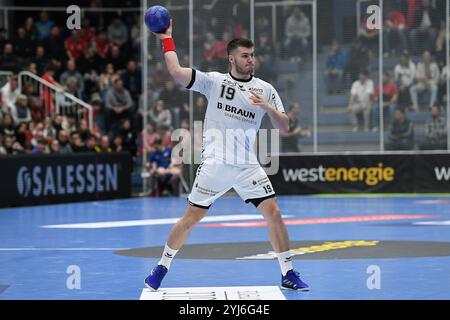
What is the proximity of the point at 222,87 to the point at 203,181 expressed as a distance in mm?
943

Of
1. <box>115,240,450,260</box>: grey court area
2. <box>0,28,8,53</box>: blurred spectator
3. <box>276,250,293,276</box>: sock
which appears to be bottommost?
<box>115,240,450,260</box>: grey court area

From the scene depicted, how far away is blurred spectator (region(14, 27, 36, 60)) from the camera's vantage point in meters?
29.0

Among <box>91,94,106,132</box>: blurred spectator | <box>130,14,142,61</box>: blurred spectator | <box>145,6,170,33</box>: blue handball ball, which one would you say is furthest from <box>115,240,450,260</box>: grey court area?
<box>130,14,142,61</box>: blurred spectator

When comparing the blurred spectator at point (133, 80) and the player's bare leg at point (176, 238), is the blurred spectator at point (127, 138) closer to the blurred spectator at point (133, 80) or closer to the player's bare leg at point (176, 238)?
the blurred spectator at point (133, 80)

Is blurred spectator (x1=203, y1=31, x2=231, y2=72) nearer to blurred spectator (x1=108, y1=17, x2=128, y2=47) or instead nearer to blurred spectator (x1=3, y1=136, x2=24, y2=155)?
blurred spectator (x1=3, y1=136, x2=24, y2=155)

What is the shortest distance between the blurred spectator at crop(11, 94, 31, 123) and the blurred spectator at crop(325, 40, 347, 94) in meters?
7.86

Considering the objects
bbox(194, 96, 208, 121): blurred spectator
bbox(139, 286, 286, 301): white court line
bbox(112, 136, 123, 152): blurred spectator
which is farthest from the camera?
bbox(112, 136, 123, 152): blurred spectator

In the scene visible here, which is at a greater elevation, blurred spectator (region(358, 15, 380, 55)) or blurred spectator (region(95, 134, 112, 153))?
blurred spectator (region(358, 15, 380, 55))

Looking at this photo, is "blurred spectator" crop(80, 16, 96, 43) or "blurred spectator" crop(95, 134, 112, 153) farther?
"blurred spectator" crop(80, 16, 96, 43)

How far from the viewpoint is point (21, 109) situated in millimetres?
25375

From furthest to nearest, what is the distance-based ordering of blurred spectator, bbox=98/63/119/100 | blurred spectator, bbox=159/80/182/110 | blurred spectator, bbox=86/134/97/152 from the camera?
blurred spectator, bbox=98/63/119/100 < blurred spectator, bbox=159/80/182/110 < blurred spectator, bbox=86/134/97/152

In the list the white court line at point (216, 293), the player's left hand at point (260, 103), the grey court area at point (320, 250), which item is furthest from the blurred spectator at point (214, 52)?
the white court line at point (216, 293)
